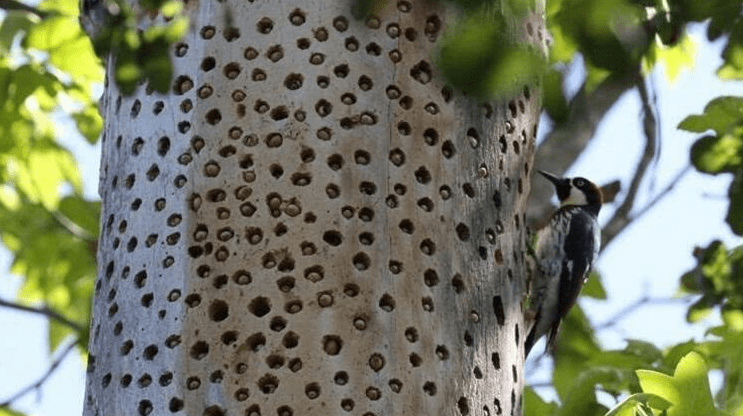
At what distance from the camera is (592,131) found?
184 inches

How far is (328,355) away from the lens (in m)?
2.26

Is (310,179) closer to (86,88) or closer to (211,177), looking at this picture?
(211,177)

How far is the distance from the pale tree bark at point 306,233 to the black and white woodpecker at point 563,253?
94cm

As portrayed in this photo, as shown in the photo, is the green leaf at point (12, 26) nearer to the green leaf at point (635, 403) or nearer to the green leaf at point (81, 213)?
the green leaf at point (81, 213)

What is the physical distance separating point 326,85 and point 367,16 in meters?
0.63

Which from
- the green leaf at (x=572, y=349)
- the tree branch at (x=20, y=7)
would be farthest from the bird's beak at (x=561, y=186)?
the tree branch at (x=20, y=7)

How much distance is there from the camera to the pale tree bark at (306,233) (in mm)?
2266

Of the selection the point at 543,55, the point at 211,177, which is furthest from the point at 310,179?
the point at 543,55

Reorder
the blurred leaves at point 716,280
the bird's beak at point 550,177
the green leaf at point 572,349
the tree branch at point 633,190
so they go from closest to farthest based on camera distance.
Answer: the blurred leaves at point 716,280, the green leaf at point 572,349, the bird's beak at point 550,177, the tree branch at point 633,190

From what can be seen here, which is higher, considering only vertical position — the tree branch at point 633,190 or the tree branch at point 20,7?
the tree branch at point 20,7

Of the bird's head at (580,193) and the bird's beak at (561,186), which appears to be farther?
the bird's head at (580,193)

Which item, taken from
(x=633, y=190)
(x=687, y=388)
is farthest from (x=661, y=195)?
(x=687, y=388)

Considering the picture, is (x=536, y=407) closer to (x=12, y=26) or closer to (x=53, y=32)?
(x=53, y=32)

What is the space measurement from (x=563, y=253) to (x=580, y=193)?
0.70m
